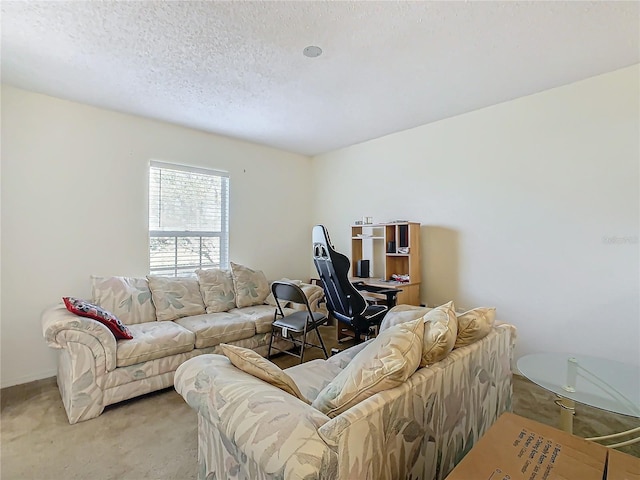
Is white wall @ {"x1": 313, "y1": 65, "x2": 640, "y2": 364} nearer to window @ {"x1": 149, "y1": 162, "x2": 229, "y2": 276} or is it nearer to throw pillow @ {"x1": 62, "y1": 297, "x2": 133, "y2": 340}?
window @ {"x1": 149, "y1": 162, "x2": 229, "y2": 276}

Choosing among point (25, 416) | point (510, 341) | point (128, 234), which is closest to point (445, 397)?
point (510, 341)

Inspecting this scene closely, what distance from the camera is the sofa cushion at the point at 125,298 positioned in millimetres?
2834

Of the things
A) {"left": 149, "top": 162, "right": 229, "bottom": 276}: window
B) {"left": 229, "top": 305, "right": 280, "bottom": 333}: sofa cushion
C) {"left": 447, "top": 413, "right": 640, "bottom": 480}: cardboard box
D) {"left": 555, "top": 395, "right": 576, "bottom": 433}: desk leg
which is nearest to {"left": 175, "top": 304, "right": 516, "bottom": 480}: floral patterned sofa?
{"left": 447, "top": 413, "right": 640, "bottom": 480}: cardboard box

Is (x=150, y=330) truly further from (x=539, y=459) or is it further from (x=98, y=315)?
(x=539, y=459)

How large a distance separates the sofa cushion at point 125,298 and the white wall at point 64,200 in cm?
28

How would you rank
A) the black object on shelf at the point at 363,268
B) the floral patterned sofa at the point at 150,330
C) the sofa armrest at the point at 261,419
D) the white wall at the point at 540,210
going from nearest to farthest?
1. the sofa armrest at the point at 261,419
2. the floral patterned sofa at the point at 150,330
3. the white wall at the point at 540,210
4. the black object on shelf at the point at 363,268

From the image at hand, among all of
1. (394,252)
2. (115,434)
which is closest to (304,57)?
(394,252)

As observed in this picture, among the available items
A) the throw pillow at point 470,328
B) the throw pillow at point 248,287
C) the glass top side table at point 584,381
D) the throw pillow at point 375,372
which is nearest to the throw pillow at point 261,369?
the throw pillow at point 375,372

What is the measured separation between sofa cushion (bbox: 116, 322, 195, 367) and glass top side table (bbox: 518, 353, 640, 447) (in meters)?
2.42

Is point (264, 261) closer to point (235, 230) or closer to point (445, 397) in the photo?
point (235, 230)

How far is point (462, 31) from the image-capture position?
1948 mm

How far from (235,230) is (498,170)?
301 centimetres

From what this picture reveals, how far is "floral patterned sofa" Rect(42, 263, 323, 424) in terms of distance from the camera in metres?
2.15

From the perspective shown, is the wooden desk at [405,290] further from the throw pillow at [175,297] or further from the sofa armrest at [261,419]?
the sofa armrest at [261,419]
